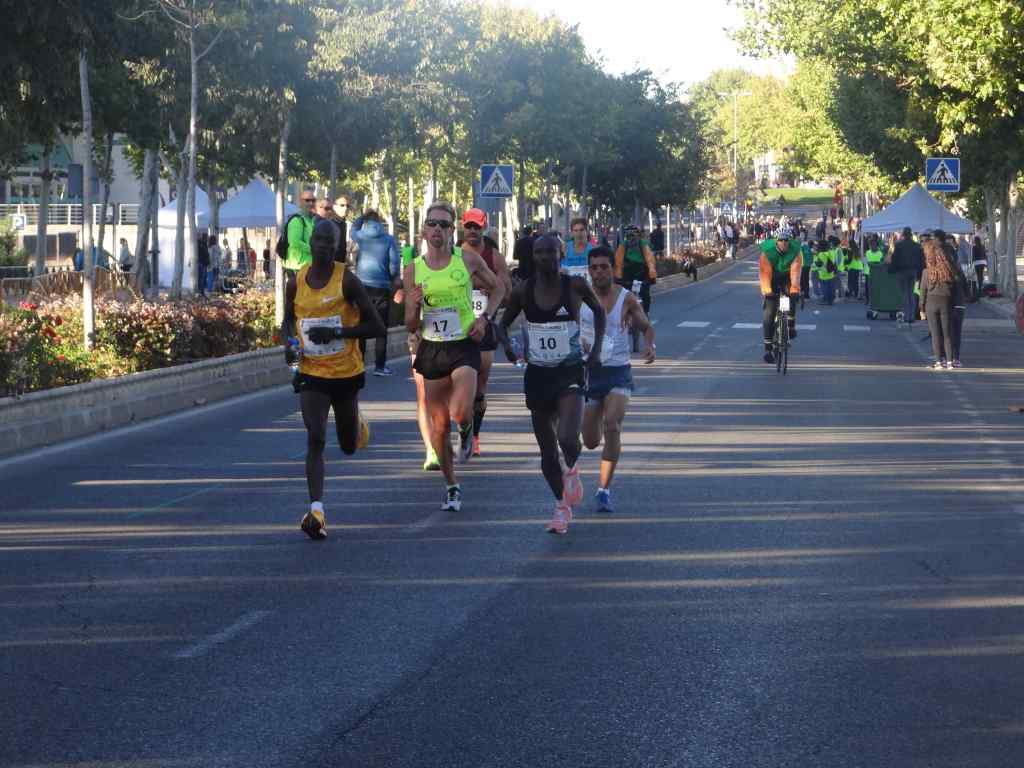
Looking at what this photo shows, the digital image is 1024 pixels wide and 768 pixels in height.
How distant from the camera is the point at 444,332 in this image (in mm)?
11883

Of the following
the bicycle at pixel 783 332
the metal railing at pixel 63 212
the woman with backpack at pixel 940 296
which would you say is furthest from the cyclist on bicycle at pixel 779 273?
the metal railing at pixel 63 212

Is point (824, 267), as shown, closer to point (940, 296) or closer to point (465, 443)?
point (940, 296)

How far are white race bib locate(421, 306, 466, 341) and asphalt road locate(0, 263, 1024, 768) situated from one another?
107 centimetres

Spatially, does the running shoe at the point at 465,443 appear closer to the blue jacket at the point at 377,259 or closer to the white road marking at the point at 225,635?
the white road marking at the point at 225,635

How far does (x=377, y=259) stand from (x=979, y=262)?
36580 mm

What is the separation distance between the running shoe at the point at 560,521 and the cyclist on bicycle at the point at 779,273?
13786mm

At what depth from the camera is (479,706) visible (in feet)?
22.2

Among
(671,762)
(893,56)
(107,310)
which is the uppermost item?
(893,56)

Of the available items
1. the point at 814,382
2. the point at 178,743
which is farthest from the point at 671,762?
the point at 814,382

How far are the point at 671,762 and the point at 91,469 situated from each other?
8706 millimetres

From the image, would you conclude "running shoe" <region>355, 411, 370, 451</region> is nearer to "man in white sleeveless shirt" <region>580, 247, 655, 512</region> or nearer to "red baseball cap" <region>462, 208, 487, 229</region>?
"man in white sleeveless shirt" <region>580, 247, 655, 512</region>

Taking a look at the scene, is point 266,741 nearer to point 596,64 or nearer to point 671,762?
point 671,762

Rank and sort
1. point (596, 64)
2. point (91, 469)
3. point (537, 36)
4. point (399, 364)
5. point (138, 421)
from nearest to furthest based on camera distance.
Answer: point (91, 469), point (138, 421), point (399, 364), point (537, 36), point (596, 64)

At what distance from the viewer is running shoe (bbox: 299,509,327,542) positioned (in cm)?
1059
